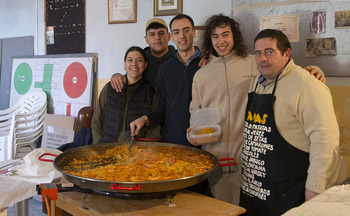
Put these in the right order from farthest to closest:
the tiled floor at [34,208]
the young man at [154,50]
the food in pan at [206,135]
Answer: the tiled floor at [34,208], the young man at [154,50], the food in pan at [206,135]

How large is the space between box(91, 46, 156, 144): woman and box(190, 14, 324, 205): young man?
0.69 meters

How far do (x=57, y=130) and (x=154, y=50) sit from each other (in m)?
2.46

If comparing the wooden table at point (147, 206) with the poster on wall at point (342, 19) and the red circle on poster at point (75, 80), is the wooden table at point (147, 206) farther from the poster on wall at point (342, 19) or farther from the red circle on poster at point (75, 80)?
the red circle on poster at point (75, 80)

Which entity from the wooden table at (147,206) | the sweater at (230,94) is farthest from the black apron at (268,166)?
the wooden table at (147,206)

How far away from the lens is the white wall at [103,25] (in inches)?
135

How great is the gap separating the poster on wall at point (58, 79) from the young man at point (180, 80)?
2.19 meters

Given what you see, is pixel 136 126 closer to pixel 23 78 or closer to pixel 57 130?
pixel 57 130

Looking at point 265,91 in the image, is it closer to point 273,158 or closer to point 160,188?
point 273,158

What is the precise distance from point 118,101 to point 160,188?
4.87 feet

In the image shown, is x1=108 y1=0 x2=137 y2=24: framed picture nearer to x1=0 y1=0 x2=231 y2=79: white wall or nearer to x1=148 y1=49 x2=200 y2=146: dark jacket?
x1=0 y1=0 x2=231 y2=79: white wall

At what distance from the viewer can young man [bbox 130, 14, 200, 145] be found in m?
2.62

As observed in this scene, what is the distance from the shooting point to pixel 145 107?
2912 millimetres

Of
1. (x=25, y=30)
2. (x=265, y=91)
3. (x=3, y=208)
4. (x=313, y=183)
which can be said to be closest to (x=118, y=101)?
(x=3, y=208)

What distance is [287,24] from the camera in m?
2.63
